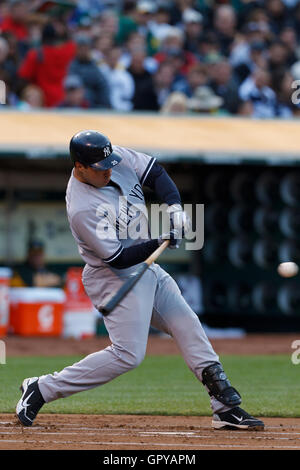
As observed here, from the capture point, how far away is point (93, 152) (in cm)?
530

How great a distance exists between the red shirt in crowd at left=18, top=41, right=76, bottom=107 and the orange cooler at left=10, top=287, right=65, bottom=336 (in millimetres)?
2644

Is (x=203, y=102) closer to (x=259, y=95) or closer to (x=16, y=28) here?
(x=259, y=95)

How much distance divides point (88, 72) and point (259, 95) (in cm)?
283

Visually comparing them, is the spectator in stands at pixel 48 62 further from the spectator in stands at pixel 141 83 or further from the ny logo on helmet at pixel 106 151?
the ny logo on helmet at pixel 106 151

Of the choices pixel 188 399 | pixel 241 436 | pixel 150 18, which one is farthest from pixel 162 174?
pixel 150 18

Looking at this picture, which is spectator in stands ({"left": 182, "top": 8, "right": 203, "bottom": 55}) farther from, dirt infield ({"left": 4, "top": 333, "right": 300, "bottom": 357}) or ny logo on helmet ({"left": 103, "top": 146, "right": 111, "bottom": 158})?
ny logo on helmet ({"left": 103, "top": 146, "right": 111, "bottom": 158})

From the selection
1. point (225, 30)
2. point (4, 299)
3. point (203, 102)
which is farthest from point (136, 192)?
point (225, 30)

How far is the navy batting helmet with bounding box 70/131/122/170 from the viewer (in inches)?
209

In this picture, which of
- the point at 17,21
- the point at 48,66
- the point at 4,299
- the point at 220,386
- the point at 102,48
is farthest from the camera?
the point at 102,48

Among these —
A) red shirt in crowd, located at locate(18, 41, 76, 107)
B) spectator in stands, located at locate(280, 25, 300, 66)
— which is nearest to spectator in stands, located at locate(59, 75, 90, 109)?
red shirt in crowd, located at locate(18, 41, 76, 107)

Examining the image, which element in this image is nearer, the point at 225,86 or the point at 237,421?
the point at 237,421

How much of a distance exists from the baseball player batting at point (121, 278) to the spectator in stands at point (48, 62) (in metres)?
6.75

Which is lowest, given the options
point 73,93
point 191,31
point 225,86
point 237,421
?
point 237,421

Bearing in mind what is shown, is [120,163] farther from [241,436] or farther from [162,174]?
[241,436]
